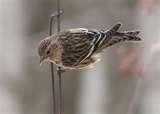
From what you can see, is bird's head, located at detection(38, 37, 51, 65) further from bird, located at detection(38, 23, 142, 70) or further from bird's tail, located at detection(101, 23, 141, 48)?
bird's tail, located at detection(101, 23, 141, 48)

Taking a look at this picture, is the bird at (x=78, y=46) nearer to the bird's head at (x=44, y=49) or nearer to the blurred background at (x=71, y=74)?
the bird's head at (x=44, y=49)

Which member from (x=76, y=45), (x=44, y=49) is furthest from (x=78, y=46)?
(x=44, y=49)

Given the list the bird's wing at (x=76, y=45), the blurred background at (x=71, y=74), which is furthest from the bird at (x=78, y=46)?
the blurred background at (x=71, y=74)

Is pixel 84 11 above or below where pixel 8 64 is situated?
above

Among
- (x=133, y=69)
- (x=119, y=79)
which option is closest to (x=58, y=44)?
(x=133, y=69)

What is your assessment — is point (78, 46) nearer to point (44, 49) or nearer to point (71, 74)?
point (44, 49)

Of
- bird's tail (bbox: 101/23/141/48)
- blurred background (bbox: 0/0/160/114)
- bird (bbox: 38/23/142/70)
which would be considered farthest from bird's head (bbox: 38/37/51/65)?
blurred background (bbox: 0/0/160/114)

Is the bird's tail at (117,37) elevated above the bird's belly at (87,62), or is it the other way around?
the bird's tail at (117,37)

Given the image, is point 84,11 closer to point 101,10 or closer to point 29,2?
point 101,10

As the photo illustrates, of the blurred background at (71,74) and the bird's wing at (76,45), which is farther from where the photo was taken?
the blurred background at (71,74)
